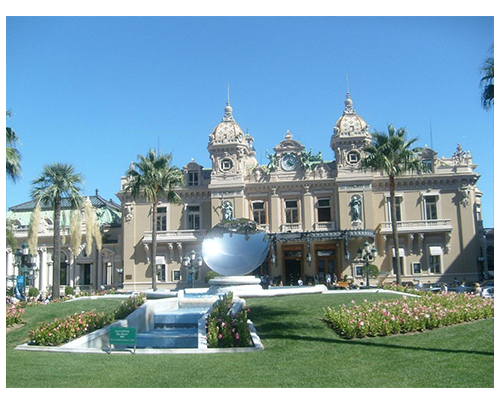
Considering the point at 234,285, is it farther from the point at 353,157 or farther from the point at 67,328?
the point at 353,157

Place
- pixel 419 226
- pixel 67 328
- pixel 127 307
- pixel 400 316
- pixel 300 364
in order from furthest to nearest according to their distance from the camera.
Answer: pixel 419 226 → pixel 127 307 → pixel 67 328 → pixel 400 316 → pixel 300 364

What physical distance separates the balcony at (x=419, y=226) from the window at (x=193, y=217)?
54.2 feet

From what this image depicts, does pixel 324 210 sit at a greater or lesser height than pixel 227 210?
lesser

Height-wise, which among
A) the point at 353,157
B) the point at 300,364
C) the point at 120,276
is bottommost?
the point at 300,364

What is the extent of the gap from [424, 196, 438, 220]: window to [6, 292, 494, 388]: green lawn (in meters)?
30.0

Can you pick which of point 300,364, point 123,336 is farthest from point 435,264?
point 123,336

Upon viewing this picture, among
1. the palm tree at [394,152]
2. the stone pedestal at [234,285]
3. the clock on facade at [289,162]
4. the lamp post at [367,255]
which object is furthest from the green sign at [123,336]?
the clock on facade at [289,162]

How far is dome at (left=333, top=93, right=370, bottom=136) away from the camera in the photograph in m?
46.4

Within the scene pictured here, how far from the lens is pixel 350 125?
4694 cm

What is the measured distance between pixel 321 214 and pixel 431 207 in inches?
379

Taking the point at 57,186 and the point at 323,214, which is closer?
the point at 57,186

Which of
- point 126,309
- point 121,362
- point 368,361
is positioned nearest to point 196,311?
point 126,309

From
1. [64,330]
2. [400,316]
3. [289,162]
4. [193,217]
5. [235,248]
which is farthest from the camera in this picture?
[193,217]

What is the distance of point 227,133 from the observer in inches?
1938
